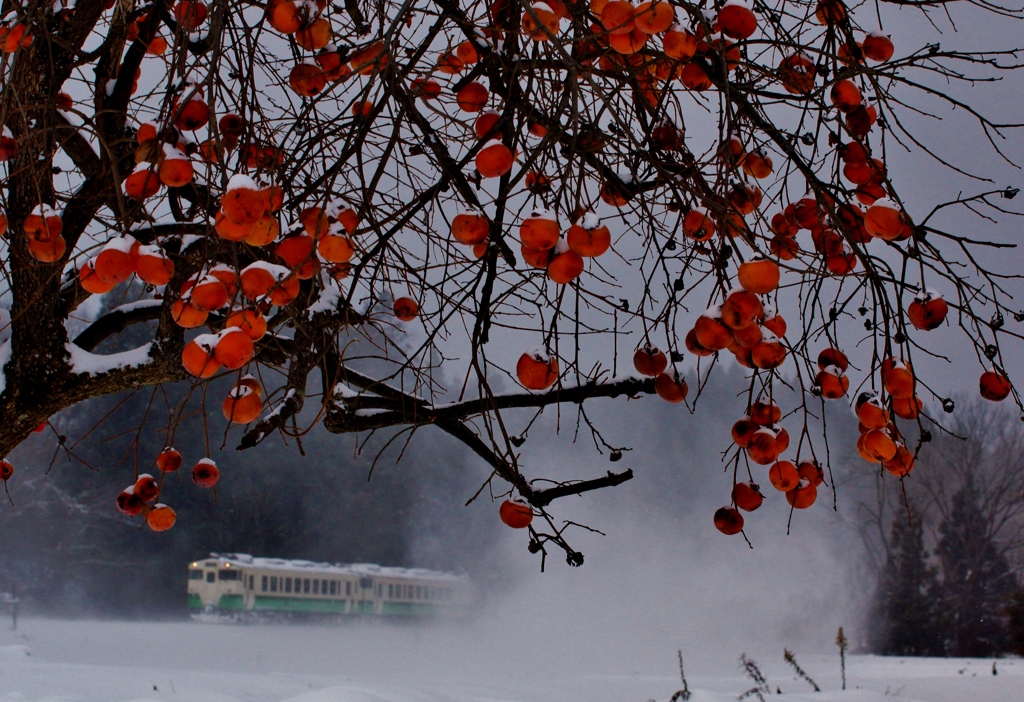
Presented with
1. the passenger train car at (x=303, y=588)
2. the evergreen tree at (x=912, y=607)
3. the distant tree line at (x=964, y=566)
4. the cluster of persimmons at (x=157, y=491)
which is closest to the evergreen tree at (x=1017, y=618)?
the distant tree line at (x=964, y=566)

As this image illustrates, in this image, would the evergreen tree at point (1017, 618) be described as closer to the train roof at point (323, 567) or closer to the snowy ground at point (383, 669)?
the snowy ground at point (383, 669)

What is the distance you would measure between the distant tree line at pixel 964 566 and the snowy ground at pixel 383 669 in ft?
2.84

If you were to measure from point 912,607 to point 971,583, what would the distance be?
0.92 meters

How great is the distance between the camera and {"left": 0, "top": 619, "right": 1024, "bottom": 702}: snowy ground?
528 centimetres

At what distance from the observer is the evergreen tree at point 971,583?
10.2m

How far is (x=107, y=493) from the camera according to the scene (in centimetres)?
1193

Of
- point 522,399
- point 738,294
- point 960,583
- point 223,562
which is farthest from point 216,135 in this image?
point 960,583

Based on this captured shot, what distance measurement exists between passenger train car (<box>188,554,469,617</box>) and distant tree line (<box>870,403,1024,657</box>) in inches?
272

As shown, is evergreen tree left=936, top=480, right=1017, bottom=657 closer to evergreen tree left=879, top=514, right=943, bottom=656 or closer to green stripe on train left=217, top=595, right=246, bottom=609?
evergreen tree left=879, top=514, right=943, bottom=656

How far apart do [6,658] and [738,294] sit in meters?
7.94

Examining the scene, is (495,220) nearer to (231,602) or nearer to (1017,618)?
(1017,618)

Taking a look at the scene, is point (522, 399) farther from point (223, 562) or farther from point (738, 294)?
point (223, 562)

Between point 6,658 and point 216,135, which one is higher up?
point 216,135

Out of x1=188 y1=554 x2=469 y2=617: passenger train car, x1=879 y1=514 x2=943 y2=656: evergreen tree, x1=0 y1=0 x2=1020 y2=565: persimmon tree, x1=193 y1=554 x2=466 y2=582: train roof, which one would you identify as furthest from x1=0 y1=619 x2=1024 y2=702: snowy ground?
x1=0 y1=0 x2=1020 y2=565: persimmon tree
